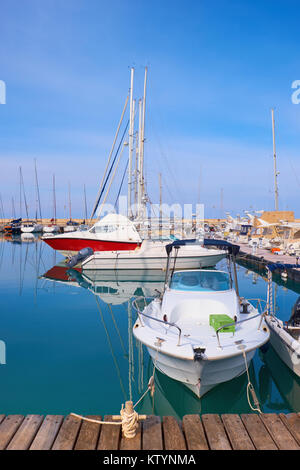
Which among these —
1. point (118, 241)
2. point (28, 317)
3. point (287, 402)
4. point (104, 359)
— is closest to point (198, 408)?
point (287, 402)

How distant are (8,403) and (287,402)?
5824 mm

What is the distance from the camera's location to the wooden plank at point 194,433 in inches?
147

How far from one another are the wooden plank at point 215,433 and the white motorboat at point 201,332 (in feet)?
4.09

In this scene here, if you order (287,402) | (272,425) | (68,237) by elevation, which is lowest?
(287,402)

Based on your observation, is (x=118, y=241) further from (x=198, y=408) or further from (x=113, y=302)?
(x=198, y=408)

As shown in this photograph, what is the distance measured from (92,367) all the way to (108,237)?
15.3 metres

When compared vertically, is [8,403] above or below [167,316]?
below

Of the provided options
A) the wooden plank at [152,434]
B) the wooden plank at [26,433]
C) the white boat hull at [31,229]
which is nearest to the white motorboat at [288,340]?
the wooden plank at [152,434]

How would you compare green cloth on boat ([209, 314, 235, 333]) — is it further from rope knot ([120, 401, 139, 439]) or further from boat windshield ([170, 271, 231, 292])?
rope knot ([120, 401, 139, 439])

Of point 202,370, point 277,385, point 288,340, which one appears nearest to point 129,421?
point 202,370

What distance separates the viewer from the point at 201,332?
6.79 meters

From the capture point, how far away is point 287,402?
6.50 m

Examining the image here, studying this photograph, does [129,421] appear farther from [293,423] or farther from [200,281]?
[200,281]

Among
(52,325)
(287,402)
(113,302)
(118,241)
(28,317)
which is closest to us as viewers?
(287,402)
